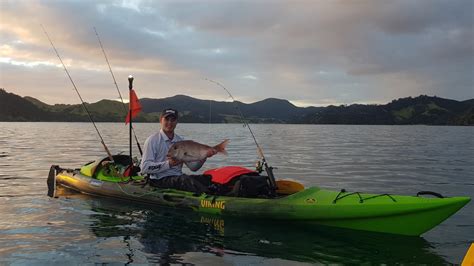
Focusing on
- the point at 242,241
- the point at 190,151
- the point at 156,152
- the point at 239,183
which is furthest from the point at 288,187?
the point at 156,152

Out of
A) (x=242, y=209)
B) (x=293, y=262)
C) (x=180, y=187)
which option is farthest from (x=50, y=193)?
(x=293, y=262)

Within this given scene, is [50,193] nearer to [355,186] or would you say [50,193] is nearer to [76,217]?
[76,217]

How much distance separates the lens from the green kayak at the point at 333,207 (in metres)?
8.80

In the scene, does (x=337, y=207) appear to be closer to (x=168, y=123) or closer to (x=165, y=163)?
(x=165, y=163)

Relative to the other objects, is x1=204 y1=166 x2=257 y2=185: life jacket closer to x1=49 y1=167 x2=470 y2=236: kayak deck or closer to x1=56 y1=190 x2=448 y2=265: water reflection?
x1=49 y1=167 x2=470 y2=236: kayak deck

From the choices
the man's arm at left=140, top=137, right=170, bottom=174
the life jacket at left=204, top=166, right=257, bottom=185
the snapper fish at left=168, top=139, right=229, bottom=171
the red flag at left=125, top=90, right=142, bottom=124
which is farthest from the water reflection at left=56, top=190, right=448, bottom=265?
the red flag at left=125, top=90, right=142, bottom=124

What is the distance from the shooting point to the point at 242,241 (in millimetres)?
9148

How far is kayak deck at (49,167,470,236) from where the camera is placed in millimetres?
8781

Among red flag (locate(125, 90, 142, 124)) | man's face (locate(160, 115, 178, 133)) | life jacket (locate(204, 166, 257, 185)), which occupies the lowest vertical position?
life jacket (locate(204, 166, 257, 185))

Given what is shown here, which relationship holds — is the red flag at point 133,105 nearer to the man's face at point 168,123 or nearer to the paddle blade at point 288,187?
the man's face at point 168,123

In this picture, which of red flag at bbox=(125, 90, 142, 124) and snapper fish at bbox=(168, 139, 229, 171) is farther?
red flag at bbox=(125, 90, 142, 124)

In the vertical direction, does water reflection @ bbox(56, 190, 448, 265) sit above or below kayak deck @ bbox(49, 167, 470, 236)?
below

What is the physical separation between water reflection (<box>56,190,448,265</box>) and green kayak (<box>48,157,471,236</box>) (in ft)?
0.76

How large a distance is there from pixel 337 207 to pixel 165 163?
4.48m
